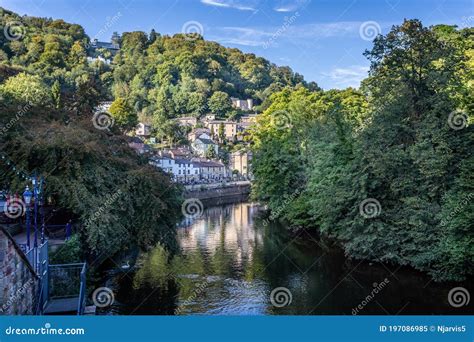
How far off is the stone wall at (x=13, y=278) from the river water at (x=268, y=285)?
500 centimetres

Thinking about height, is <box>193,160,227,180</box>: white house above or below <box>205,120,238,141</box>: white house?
below

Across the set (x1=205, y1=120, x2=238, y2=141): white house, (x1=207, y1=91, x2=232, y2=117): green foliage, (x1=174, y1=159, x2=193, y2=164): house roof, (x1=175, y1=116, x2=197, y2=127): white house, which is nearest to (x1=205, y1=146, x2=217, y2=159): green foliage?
(x1=174, y1=159, x2=193, y2=164): house roof

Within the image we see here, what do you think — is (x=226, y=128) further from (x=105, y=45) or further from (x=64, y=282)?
(x=64, y=282)

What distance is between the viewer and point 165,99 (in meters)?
82.0

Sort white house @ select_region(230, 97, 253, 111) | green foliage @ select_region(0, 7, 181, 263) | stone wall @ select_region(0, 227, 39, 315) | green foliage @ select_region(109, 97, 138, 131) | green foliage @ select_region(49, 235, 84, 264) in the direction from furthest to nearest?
white house @ select_region(230, 97, 253, 111)
green foliage @ select_region(109, 97, 138, 131)
green foliage @ select_region(0, 7, 181, 263)
green foliage @ select_region(49, 235, 84, 264)
stone wall @ select_region(0, 227, 39, 315)

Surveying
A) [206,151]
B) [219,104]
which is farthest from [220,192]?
[219,104]

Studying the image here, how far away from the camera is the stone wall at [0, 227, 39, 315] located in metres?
6.32

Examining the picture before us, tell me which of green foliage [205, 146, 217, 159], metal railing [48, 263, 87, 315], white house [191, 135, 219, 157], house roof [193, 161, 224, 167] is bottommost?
metal railing [48, 263, 87, 315]

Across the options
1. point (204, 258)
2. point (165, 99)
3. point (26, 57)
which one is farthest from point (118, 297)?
point (165, 99)

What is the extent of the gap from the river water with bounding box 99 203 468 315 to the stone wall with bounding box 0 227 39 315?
16.4 ft

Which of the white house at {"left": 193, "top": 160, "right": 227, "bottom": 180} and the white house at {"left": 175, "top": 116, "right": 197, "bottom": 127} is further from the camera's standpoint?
the white house at {"left": 175, "top": 116, "right": 197, "bottom": 127}

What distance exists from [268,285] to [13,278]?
9.48 meters

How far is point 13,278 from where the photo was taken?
264 inches

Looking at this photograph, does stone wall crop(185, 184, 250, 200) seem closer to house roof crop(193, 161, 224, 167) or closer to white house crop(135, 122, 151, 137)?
house roof crop(193, 161, 224, 167)
